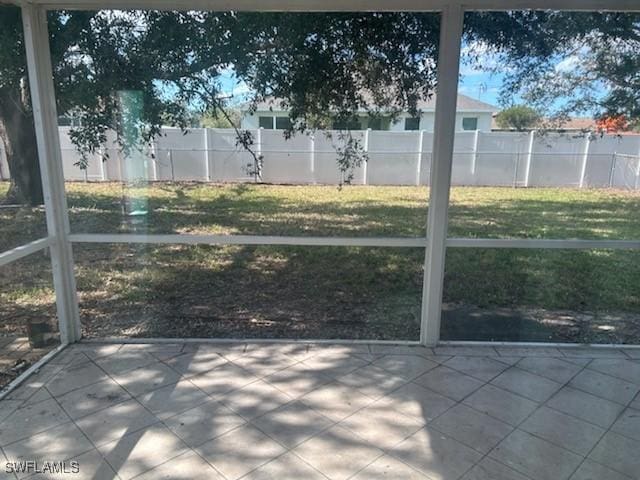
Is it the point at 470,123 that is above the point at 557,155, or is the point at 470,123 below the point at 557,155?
above

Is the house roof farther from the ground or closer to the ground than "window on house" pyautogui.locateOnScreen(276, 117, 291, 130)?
farther from the ground

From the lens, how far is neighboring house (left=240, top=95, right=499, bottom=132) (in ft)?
9.11

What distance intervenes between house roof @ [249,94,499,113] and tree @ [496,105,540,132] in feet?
0.23

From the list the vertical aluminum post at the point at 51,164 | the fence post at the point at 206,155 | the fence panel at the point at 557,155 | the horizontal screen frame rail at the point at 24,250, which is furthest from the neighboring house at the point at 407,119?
the horizontal screen frame rail at the point at 24,250

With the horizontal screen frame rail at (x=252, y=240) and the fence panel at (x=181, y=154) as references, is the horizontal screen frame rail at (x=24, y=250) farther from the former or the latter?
the fence panel at (x=181, y=154)

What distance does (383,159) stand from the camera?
116 inches

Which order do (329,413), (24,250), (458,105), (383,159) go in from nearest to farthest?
(329,413) < (24,250) < (458,105) < (383,159)

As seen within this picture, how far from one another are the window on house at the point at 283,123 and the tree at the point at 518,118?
134 cm

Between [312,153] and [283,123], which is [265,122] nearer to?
[283,123]

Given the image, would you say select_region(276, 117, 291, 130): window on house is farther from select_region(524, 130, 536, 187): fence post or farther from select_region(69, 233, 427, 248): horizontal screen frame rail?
select_region(524, 130, 536, 187): fence post

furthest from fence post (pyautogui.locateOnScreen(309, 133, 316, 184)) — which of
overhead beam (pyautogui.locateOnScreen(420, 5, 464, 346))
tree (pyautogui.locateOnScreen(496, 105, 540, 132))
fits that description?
tree (pyautogui.locateOnScreen(496, 105, 540, 132))

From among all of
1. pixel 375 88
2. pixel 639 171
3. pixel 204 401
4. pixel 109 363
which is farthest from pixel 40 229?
pixel 639 171

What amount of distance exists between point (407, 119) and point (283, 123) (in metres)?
0.80

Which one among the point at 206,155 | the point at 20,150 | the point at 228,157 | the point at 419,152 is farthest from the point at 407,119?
the point at 20,150
